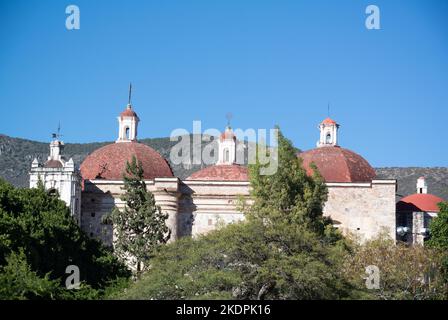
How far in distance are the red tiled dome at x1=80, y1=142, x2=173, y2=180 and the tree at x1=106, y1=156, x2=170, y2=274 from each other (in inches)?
184

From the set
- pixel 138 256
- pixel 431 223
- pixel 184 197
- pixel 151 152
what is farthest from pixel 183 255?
pixel 431 223

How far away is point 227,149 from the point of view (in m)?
55.8

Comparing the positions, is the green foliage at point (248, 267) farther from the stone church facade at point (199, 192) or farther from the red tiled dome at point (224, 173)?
the red tiled dome at point (224, 173)

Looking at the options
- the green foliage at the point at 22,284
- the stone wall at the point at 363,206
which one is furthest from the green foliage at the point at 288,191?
the green foliage at the point at 22,284

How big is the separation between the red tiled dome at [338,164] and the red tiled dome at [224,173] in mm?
2941

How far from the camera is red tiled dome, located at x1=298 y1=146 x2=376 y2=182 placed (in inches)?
2055

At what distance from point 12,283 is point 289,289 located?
8.80 m

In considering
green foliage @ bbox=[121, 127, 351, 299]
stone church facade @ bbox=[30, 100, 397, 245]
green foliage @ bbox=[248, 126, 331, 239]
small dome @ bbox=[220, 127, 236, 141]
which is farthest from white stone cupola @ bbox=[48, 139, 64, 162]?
green foliage @ bbox=[121, 127, 351, 299]

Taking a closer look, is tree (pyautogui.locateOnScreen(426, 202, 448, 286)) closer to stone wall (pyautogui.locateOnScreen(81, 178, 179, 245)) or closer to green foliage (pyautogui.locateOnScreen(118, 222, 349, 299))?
stone wall (pyautogui.locateOnScreen(81, 178, 179, 245))

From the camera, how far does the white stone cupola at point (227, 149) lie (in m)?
55.7
